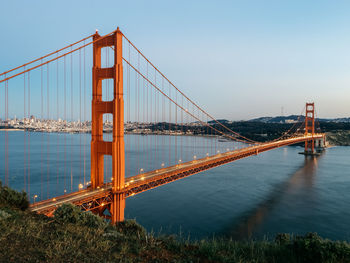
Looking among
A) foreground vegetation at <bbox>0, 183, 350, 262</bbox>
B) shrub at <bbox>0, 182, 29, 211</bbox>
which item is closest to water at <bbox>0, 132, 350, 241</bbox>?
foreground vegetation at <bbox>0, 183, 350, 262</bbox>

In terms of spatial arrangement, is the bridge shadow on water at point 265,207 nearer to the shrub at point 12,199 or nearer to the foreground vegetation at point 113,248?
the foreground vegetation at point 113,248

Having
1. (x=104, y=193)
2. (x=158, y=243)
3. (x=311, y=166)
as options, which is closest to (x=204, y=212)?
(x=104, y=193)

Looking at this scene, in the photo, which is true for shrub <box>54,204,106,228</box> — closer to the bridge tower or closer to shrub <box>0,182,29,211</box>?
shrub <box>0,182,29,211</box>

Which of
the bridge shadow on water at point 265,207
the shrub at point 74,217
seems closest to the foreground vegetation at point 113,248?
the shrub at point 74,217

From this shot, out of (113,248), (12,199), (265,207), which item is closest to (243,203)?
(265,207)

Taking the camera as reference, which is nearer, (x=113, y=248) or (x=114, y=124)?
(x=113, y=248)

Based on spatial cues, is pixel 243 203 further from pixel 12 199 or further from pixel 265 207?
pixel 12 199

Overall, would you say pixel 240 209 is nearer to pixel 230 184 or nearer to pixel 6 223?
pixel 230 184
